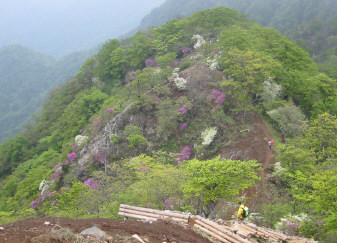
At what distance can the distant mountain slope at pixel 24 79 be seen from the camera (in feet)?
389

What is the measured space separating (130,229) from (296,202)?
10.8 metres

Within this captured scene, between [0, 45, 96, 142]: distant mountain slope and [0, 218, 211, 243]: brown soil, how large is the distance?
104208 millimetres

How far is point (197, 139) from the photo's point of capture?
1125 inches

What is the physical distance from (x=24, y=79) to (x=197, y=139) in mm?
136746

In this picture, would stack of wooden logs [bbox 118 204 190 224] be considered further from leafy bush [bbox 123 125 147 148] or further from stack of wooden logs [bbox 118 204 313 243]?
leafy bush [bbox 123 125 147 148]

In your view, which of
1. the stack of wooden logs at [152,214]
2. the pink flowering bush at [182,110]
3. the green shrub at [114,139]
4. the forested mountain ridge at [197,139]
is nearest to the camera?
the stack of wooden logs at [152,214]

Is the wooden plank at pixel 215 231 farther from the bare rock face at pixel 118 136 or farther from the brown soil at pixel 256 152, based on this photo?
the bare rock face at pixel 118 136

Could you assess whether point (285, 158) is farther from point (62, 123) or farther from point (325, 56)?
point (325, 56)

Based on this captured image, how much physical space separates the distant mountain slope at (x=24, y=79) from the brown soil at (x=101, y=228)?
104208mm

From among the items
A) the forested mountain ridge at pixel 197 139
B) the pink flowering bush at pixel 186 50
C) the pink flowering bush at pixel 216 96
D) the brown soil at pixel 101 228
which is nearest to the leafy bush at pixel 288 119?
the forested mountain ridge at pixel 197 139

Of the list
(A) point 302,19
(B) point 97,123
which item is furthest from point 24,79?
(A) point 302,19

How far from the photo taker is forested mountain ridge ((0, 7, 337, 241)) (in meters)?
15.7

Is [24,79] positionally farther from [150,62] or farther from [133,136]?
[133,136]

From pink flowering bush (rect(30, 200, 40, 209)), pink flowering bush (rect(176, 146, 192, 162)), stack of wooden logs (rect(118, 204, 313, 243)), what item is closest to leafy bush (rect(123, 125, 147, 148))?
pink flowering bush (rect(176, 146, 192, 162))
